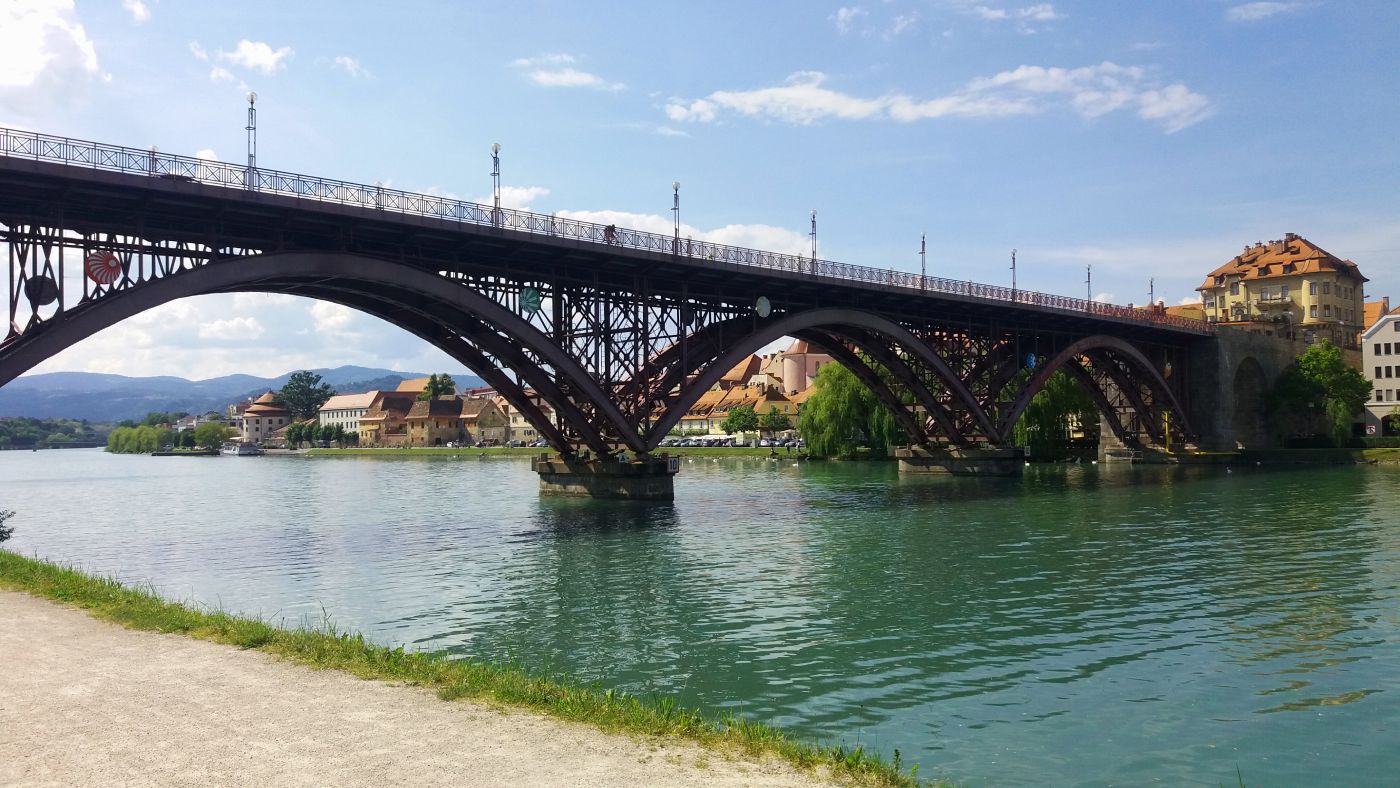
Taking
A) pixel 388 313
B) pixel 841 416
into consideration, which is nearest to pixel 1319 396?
pixel 841 416

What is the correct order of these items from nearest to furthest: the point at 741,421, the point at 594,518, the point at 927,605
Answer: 1. the point at 927,605
2. the point at 594,518
3. the point at 741,421

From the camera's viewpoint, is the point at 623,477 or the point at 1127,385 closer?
the point at 623,477

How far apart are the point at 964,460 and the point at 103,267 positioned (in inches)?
2127

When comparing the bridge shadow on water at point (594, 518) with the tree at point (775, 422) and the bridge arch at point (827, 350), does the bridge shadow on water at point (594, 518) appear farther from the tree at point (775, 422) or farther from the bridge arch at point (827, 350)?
the tree at point (775, 422)

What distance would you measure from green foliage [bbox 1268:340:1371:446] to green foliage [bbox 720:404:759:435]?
5861cm

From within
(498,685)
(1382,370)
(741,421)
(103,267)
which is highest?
(1382,370)

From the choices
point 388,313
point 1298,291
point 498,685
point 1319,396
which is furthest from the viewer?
point 1298,291

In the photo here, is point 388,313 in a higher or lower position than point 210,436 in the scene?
higher

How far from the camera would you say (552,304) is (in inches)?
1746

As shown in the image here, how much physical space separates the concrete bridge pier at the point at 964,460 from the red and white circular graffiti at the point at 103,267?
53.5 metres

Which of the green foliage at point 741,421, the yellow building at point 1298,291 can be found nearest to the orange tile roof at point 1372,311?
the yellow building at point 1298,291

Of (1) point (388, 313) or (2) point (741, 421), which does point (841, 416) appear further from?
(1) point (388, 313)

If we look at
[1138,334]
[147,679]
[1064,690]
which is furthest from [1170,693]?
[1138,334]

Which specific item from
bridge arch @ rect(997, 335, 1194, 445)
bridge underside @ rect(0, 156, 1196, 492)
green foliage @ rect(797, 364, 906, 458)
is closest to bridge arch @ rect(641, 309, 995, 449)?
bridge underside @ rect(0, 156, 1196, 492)
